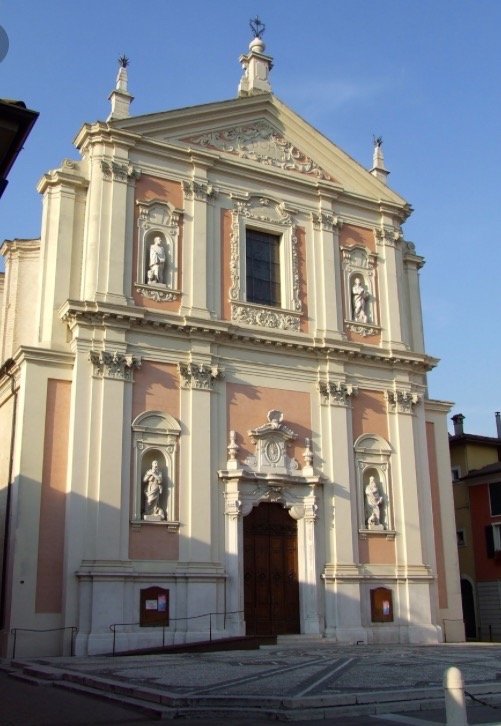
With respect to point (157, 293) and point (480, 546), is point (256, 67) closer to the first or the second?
point (157, 293)

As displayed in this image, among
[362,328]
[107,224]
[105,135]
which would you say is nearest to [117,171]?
[105,135]

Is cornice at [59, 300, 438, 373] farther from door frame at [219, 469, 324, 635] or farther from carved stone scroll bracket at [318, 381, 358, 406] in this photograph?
door frame at [219, 469, 324, 635]

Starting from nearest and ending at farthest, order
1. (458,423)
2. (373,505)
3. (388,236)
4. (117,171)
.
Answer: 1. (117,171)
2. (373,505)
3. (388,236)
4. (458,423)

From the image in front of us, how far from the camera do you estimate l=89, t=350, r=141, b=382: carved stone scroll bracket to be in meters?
23.1

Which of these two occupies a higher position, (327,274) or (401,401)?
(327,274)

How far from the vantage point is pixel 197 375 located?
80.2 ft

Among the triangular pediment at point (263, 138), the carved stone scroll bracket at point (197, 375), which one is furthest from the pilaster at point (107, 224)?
the carved stone scroll bracket at point (197, 375)

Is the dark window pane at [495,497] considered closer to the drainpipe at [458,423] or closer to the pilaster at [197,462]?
the drainpipe at [458,423]

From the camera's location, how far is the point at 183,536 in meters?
23.0

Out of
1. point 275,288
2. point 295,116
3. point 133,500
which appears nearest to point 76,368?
point 133,500

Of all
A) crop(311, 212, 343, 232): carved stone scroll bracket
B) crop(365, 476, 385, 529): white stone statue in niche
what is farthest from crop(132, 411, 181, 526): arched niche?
crop(311, 212, 343, 232): carved stone scroll bracket

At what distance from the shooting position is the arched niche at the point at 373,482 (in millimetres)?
26078

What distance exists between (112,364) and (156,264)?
356 centimetres

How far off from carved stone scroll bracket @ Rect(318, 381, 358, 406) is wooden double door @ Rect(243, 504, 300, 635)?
3.79 metres
